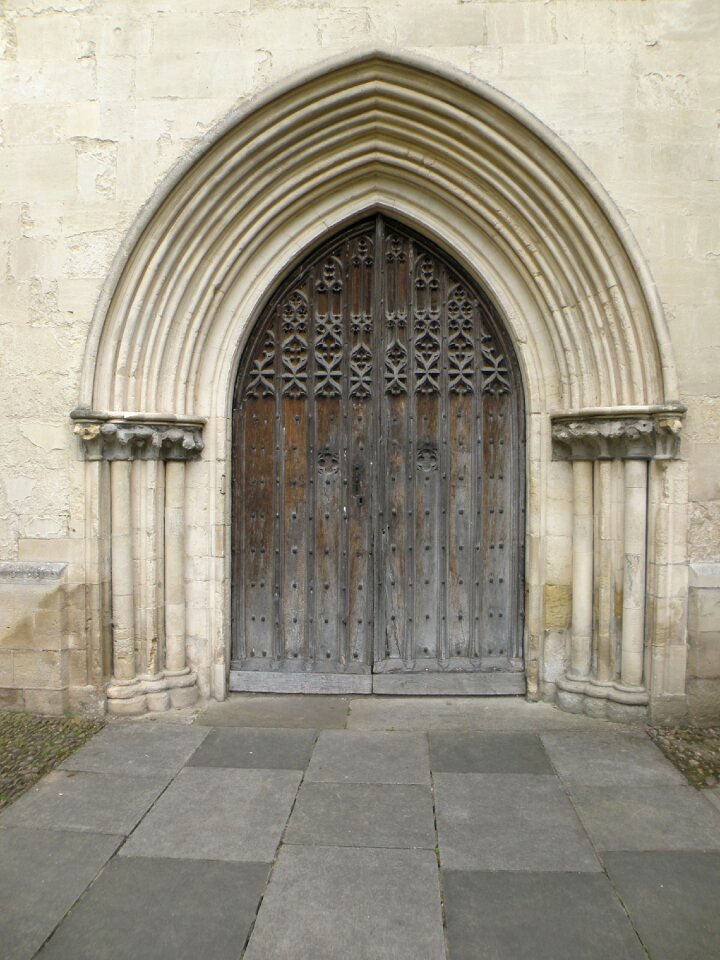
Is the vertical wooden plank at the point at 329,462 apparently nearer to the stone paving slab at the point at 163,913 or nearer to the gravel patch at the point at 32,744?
the gravel patch at the point at 32,744

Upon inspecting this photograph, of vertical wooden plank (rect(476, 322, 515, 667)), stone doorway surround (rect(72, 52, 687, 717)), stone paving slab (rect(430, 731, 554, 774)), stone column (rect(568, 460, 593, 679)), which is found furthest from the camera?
vertical wooden plank (rect(476, 322, 515, 667))

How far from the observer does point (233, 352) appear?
15.8ft

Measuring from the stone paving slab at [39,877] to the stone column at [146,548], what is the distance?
1429mm

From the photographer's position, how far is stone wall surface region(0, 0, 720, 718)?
4.34 meters

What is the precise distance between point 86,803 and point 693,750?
3.25 meters

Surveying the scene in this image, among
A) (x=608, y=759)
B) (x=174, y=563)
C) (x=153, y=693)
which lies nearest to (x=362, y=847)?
(x=608, y=759)

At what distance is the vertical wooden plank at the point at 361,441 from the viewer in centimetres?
498

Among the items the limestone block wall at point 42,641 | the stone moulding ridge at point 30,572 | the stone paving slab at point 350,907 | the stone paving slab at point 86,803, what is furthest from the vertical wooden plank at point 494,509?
the stone moulding ridge at point 30,572

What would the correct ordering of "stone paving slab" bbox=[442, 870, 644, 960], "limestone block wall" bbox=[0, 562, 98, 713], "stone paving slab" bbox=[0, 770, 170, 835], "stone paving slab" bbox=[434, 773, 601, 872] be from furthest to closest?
"limestone block wall" bbox=[0, 562, 98, 713], "stone paving slab" bbox=[0, 770, 170, 835], "stone paving slab" bbox=[434, 773, 601, 872], "stone paving slab" bbox=[442, 870, 644, 960]

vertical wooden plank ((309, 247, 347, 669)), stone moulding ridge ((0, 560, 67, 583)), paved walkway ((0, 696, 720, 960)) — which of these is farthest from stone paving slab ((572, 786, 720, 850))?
stone moulding ridge ((0, 560, 67, 583))

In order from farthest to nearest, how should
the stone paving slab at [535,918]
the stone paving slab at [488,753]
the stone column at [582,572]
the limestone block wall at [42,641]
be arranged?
the stone column at [582,572]
the limestone block wall at [42,641]
the stone paving slab at [488,753]
the stone paving slab at [535,918]

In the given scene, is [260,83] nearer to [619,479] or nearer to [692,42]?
[692,42]

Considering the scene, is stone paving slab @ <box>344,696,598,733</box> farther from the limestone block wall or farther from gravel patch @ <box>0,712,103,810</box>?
the limestone block wall

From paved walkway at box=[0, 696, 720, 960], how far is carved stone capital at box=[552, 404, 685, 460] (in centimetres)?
167
